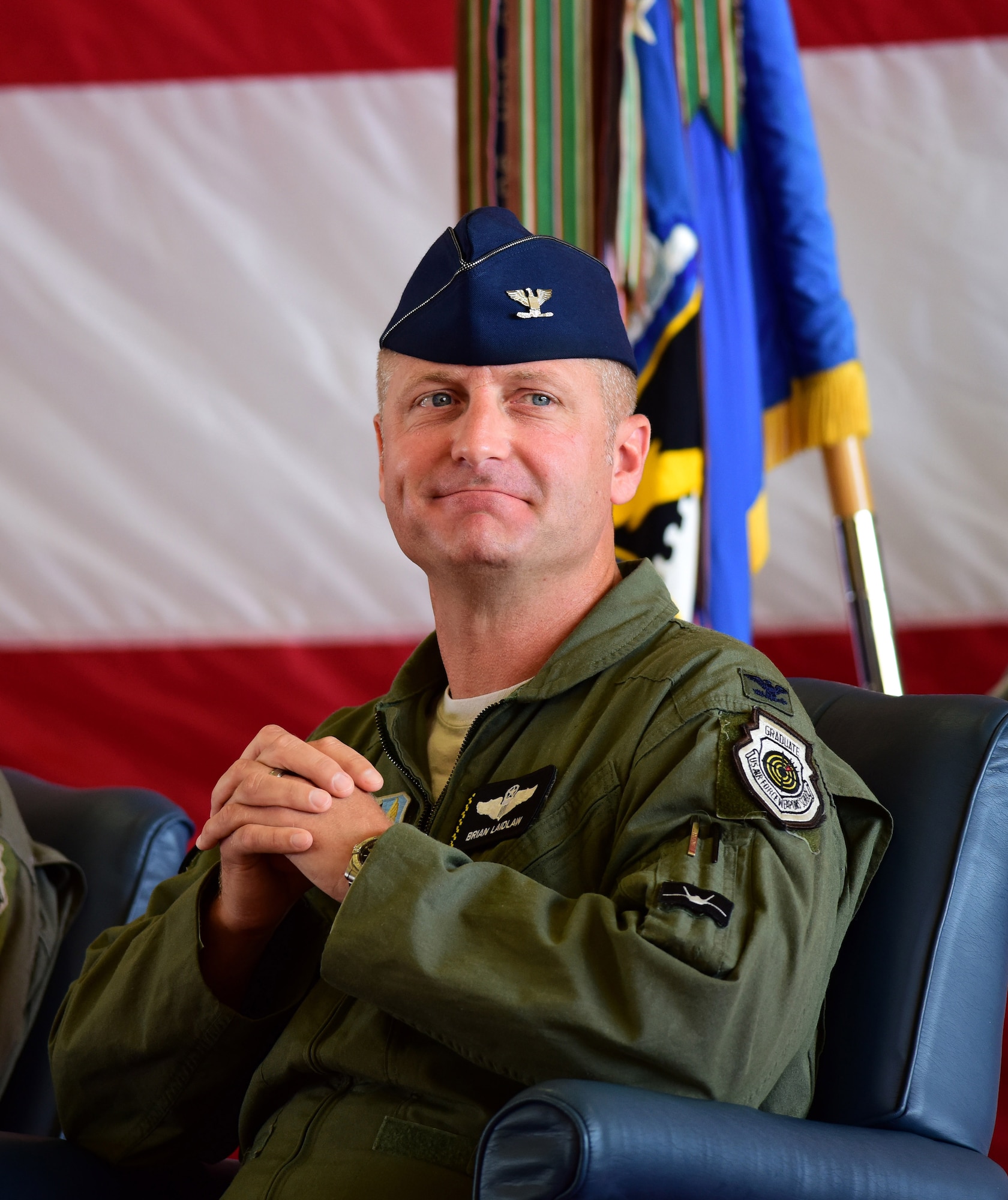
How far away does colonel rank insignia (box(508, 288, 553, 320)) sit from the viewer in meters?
1.08

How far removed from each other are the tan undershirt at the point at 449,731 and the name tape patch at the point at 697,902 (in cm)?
33

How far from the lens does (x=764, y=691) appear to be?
0.96 metres

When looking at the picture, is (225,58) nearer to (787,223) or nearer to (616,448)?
(787,223)

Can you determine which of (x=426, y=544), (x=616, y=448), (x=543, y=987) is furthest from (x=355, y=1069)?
(x=616, y=448)

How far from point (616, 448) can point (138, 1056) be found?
2.20 feet

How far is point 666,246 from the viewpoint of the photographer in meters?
1.72

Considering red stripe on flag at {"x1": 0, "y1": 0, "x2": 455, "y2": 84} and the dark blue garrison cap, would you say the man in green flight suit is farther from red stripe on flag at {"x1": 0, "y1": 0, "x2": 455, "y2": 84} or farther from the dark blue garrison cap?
red stripe on flag at {"x1": 0, "y1": 0, "x2": 455, "y2": 84}

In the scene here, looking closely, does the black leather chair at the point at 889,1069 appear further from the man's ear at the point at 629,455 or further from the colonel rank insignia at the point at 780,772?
the man's ear at the point at 629,455

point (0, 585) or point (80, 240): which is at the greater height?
point (80, 240)

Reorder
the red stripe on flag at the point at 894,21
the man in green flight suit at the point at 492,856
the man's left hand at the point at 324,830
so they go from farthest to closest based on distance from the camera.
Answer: the red stripe on flag at the point at 894,21
the man's left hand at the point at 324,830
the man in green flight suit at the point at 492,856

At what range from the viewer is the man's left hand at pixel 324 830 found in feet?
2.93

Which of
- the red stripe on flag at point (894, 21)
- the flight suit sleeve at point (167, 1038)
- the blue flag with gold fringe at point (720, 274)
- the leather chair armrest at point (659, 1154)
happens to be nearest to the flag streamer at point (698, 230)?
the blue flag with gold fringe at point (720, 274)

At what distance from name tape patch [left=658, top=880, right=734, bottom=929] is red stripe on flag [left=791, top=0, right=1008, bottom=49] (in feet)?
6.05

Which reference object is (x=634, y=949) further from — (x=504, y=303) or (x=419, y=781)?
(x=504, y=303)
